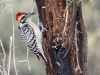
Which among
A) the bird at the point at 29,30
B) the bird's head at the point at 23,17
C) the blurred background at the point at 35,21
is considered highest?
the bird's head at the point at 23,17

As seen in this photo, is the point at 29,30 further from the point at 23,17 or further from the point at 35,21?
the point at 35,21

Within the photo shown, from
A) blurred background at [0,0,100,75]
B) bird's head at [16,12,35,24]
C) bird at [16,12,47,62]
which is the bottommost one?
blurred background at [0,0,100,75]

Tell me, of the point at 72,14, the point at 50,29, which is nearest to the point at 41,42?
the point at 50,29

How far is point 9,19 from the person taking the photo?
1155cm

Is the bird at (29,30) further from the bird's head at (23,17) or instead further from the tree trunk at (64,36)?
the tree trunk at (64,36)

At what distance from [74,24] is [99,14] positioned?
6100 mm

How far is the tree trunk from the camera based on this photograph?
4.27 meters

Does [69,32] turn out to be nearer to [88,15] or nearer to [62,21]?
[62,21]

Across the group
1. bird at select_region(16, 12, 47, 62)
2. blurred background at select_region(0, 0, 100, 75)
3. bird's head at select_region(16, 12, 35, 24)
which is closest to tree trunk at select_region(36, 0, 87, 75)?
bird at select_region(16, 12, 47, 62)

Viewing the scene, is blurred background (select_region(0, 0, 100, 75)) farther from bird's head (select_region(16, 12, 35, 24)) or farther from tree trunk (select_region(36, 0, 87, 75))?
tree trunk (select_region(36, 0, 87, 75))

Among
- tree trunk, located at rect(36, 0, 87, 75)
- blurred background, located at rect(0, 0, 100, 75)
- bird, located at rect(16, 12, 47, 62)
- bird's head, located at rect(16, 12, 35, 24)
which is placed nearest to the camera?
tree trunk, located at rect(36, 0, 87, 75)

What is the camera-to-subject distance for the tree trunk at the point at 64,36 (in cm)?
427

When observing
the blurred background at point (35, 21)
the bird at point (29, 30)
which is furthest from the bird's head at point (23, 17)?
the blurred background at point (35, 21)

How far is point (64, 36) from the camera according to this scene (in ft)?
14.1
